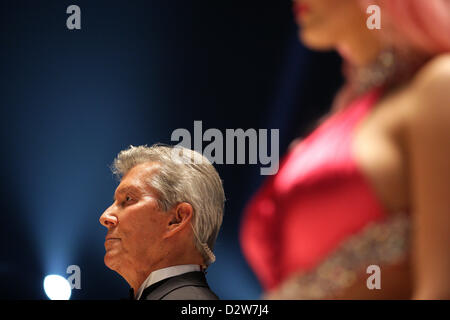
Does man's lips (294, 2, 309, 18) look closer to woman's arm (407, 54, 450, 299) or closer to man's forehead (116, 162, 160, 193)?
woman's arm (407, 54, 450, 299)

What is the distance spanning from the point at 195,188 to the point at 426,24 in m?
0.87

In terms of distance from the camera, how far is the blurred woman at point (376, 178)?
1404 mm

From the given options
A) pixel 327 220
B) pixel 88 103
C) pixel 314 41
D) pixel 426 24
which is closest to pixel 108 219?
pixel 88 103

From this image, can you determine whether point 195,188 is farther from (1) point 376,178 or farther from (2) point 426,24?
(2) point 426,24

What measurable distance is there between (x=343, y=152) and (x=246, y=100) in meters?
0.46

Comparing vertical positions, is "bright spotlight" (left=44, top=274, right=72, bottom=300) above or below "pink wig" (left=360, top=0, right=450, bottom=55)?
below

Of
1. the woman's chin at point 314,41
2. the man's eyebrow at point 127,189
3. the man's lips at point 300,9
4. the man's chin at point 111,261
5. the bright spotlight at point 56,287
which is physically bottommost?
the bright spotlight at point 56,287

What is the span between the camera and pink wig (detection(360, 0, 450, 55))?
1.47m

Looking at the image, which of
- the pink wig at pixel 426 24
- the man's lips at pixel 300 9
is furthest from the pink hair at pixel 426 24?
the man's lips at pixel 300 9

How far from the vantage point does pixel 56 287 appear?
198cm

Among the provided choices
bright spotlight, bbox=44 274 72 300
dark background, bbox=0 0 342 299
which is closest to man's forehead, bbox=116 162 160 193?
dark background, bbox=0 0 342 299

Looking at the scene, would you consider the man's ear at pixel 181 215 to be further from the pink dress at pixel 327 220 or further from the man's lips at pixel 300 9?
the man's lips at pixel 300 9

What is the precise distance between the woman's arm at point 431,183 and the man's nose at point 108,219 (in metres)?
0.94

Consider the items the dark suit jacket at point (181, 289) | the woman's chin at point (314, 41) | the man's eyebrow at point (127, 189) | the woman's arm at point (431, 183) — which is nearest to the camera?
the woman's arm at point (431, 183)
